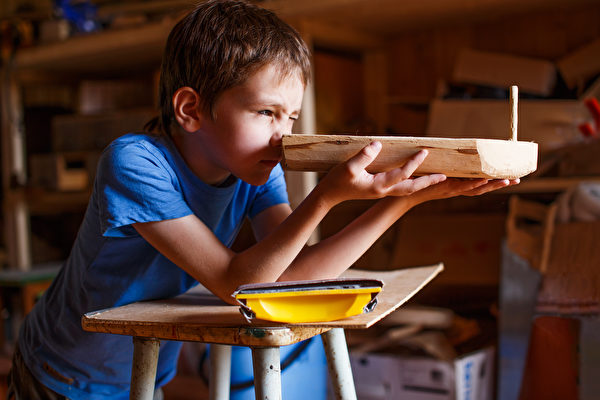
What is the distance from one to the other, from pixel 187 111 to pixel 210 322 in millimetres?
345

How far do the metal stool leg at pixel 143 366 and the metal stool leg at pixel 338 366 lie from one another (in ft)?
0.88

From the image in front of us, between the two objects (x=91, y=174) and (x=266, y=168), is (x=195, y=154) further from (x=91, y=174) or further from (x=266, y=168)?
(x=91, y=174)

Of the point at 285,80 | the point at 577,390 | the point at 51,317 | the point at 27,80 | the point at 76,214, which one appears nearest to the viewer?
the point at 285,80

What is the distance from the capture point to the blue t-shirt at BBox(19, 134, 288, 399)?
2.49ft

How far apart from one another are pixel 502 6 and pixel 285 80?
1209mm

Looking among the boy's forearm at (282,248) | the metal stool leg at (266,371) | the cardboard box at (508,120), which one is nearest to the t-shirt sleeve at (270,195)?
the boy's forearm at (282,248)

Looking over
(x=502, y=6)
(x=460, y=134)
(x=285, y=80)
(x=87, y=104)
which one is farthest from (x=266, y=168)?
(x=87, y=104)

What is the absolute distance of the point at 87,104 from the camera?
2289mm

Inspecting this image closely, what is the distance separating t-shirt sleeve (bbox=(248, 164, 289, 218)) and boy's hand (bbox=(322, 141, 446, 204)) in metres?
0.31

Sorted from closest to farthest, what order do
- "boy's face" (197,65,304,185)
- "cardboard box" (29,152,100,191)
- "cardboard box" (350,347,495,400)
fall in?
1. "boy's face" (197,65,304,185)
2. "cardboard box" (350,347,495,400)
3. "cardboard box" (29,152,100,191)

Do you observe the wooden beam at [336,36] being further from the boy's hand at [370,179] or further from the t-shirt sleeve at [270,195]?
the boy's hand at [370,179]

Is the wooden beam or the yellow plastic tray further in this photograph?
the wooden beam

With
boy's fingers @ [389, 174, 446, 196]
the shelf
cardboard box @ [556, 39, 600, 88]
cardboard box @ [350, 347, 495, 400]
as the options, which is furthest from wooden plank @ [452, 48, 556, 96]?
boy's fingers @ [389, 174, 446, 196]

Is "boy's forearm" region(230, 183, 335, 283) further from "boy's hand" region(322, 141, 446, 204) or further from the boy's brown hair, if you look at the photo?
the boy's brown hair
